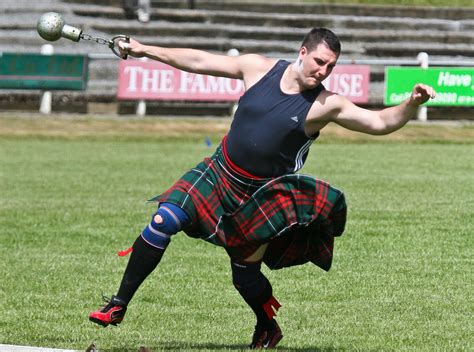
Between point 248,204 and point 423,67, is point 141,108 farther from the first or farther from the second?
point 248,204

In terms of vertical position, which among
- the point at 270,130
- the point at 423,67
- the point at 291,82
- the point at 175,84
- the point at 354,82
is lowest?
→ the point at 175,84

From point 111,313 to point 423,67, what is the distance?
57.5ft

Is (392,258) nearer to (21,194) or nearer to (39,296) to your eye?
(39,296)

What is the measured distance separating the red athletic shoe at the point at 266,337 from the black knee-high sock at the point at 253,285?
0.04m

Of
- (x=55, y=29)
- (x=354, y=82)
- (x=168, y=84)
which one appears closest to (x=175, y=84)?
(x=168, y=84)

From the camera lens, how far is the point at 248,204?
17.7ft

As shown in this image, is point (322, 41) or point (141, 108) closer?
point (322, 41)

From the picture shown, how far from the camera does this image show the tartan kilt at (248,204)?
5.37 meters

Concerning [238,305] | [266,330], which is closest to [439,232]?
[238,305]

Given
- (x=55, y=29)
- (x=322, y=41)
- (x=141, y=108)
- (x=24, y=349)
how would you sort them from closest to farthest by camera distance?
1. (x=24, y=349)
2. (x=322, y=41)
3. (x=55, y=29)
4. (x=141, y=108)

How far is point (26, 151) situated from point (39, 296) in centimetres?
1080

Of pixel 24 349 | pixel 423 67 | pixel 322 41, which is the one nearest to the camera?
pixel 24 349

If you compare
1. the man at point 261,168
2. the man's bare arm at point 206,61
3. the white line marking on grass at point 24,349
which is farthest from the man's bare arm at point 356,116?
the white line marking on grass at point 24,349

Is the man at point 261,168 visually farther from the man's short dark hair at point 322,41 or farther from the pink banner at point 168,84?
the pink banner at point 168,84
